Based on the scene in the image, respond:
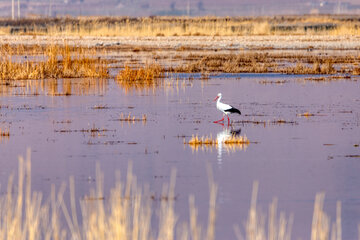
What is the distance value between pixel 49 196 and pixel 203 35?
177 ft

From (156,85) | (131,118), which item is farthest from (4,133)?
(156,85)

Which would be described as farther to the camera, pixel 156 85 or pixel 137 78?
pixel 137 78

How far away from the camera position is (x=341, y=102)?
1925 centimetres

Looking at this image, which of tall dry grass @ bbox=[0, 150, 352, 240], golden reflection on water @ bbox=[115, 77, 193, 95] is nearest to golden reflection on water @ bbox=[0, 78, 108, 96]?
golden reflection on water @ bbox=[115, 77, 193, 95]

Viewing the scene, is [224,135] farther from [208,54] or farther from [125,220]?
[208,54]

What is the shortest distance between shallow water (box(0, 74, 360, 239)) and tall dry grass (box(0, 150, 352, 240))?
0.15 meters

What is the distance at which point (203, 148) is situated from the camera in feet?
41.0

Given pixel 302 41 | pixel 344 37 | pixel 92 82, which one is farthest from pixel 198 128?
pixel 344 37

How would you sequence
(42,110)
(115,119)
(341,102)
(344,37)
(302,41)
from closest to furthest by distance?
(115,119) → (42,110) → (341,102) → (302,41) → (344,37)

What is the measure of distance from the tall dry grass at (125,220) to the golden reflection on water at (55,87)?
40.1 ft

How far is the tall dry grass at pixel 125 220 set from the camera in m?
6.89

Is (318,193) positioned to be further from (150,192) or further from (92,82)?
(92,82)

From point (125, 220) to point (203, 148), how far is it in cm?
531

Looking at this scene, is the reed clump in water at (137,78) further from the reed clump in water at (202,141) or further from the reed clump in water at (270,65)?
the reed clump in water at (202,141)
